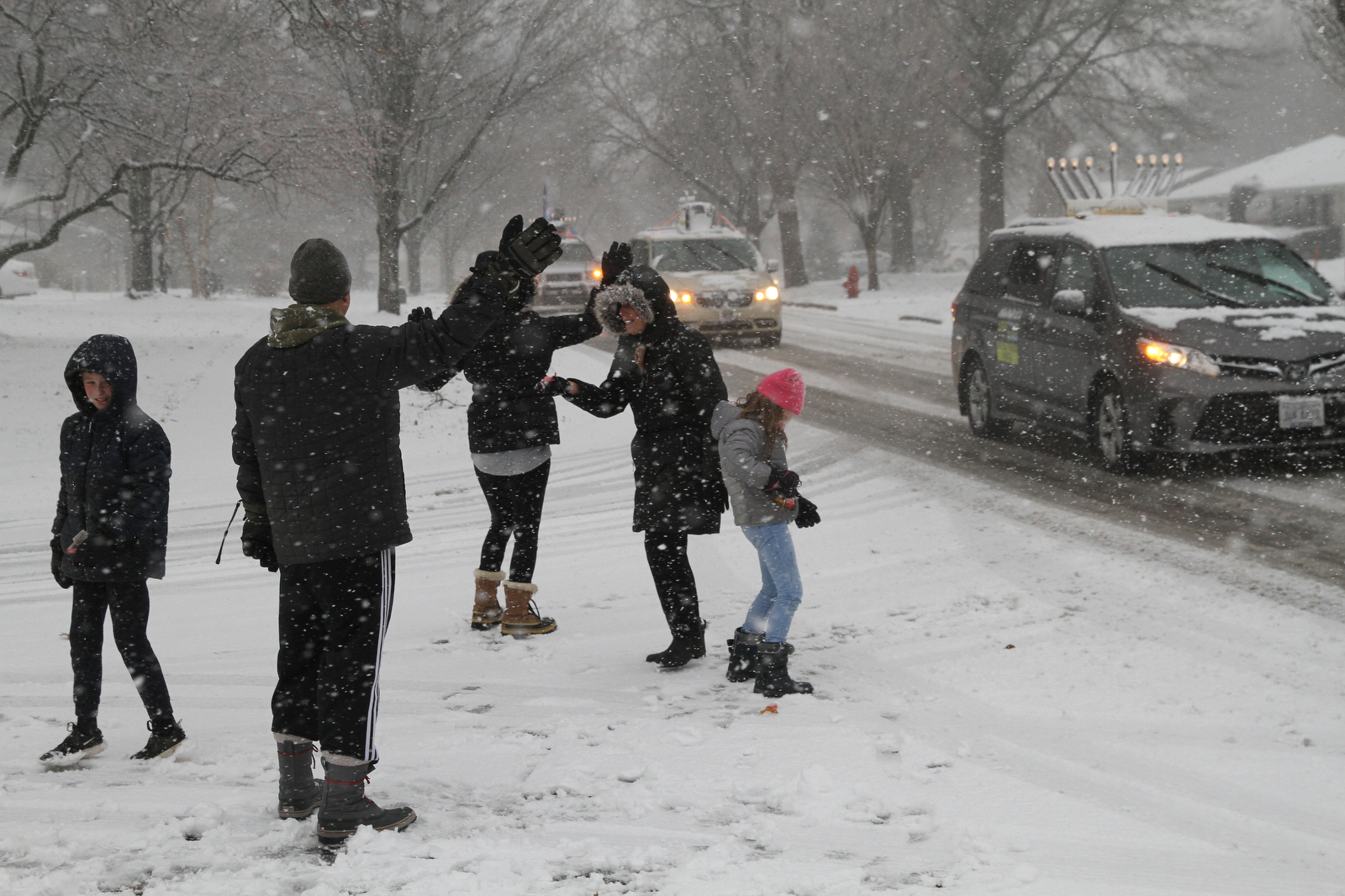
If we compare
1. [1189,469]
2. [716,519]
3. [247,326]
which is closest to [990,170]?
[247,326]

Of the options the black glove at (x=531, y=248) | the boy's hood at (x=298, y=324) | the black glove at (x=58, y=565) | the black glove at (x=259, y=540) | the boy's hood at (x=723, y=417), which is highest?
the black glove at (x=531, y=248)

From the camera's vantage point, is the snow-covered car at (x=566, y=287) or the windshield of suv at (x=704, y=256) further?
the snow-covered car at (x=566, y=287)

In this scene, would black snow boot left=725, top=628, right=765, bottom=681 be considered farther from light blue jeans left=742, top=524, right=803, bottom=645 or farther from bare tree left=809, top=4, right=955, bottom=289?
bare tree left=809, top=4, right=955, bottom=289

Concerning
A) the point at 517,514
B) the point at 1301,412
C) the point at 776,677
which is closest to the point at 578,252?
the point at 1301,412

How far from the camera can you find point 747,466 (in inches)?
197

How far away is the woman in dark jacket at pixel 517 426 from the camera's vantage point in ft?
19.0

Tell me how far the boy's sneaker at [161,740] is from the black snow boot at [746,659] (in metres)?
2.16

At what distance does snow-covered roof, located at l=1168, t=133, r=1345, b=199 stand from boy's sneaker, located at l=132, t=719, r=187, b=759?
4588 cm

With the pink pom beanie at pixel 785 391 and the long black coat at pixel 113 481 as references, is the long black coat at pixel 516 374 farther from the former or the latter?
the long black coat at pixel 113 481

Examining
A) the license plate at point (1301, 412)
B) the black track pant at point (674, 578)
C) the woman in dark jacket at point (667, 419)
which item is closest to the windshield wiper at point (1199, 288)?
the license plate at point (1301, 412)

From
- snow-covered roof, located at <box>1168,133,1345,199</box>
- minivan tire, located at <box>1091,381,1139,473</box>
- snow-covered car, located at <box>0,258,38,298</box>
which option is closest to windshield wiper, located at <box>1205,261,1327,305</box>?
minivan tire, located at <box>1091,381,1139,473</box>

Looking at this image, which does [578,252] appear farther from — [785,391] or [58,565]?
[58,565]

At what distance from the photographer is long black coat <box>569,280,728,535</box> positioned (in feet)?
17.7

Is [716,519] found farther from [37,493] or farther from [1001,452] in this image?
[37,493]
